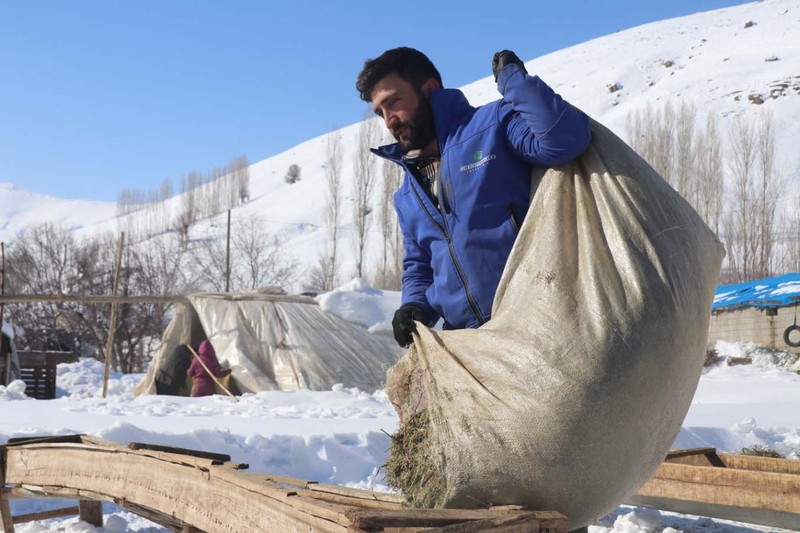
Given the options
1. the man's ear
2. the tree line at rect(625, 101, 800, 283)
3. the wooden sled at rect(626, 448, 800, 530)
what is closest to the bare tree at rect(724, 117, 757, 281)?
the tree line at rect(625, 101, 800, 283)

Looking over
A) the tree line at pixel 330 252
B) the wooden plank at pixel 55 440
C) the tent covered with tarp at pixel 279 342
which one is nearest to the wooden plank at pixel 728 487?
the wooden plank at pixel 55 440

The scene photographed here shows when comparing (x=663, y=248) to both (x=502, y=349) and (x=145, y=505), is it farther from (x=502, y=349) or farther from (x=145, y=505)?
(x=145, y=505)

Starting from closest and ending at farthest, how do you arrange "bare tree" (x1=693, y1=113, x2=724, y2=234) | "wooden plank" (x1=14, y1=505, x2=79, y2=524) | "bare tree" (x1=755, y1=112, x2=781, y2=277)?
"wooden plank" (x1=14, y1=505, x2=79, y2=524)
"bare tree" (x1=755, y1=112, x2=781, y2=277)
"bare tree" (x1=693, y1=113, x2=724, y2=234)

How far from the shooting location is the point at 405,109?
9.91 feet

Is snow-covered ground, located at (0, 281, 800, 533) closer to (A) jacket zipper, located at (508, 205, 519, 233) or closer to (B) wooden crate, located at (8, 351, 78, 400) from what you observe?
(A) jacket zipper, located at (508, 205, 519, 233)

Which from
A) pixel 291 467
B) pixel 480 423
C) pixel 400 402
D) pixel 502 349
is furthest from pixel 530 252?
pixel 291 467

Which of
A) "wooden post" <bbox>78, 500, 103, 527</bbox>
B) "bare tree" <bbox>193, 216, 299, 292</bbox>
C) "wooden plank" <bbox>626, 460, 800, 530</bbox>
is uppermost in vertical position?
"bare tree" <bbox>193, 216, 299, 292</bbox>

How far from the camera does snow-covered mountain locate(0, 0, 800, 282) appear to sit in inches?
2210

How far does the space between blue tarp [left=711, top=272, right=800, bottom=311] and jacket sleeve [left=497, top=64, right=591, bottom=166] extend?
2010cm

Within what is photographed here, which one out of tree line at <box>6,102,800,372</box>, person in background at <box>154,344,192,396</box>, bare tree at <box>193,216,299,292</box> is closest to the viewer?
person in background at <box>154,344,192,396</box>

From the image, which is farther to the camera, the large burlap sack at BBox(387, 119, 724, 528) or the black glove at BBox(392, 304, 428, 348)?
the black glove at BBox(392, 304, 428, 348)

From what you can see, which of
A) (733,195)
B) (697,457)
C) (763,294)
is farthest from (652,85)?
(697,457)

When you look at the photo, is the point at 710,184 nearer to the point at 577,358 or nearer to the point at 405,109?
the point at 405,109

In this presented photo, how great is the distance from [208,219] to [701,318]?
63652 millimetres
